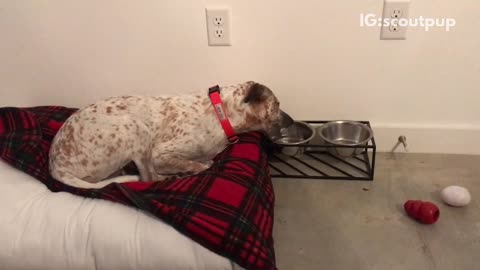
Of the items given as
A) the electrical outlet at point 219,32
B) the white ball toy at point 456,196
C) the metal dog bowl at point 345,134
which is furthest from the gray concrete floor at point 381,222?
the electrical outlet at point 219,32

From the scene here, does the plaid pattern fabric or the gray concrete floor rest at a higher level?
the plaid pattern fabric

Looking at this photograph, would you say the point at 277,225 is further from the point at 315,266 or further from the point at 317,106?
the point at 317,106

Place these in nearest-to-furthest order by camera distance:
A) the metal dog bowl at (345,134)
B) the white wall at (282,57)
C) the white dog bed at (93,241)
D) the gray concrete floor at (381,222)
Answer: the white dog bed at (93,241) → the gray concrete floor at (381,222) → the white wall at (282,57) → the metal dog bowl at (345,134)

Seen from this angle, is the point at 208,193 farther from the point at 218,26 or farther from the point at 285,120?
the point at 218,26

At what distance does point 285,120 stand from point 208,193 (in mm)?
668

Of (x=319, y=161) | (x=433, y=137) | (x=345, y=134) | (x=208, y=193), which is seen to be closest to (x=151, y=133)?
(x=208, y=193)

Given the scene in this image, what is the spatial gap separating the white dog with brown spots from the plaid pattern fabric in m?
0.08

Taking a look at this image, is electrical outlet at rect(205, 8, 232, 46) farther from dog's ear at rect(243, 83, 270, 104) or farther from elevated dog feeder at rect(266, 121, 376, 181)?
elevated dog feeder at rect(266, 121, 376, 181)

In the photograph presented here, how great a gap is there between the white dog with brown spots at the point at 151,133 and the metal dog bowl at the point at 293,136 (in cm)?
18

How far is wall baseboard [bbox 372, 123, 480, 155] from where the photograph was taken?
1.93 metres

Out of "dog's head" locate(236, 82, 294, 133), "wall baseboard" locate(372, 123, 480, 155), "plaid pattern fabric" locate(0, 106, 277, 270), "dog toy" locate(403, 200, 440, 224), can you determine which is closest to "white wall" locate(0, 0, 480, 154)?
"wall baseboard" locate(372, 123, 480, 155)

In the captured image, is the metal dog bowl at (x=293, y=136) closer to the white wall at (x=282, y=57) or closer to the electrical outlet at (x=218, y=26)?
the white wall at (x=282, y=57)

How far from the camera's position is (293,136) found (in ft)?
6.56

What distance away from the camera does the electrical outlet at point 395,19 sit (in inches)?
67.8
